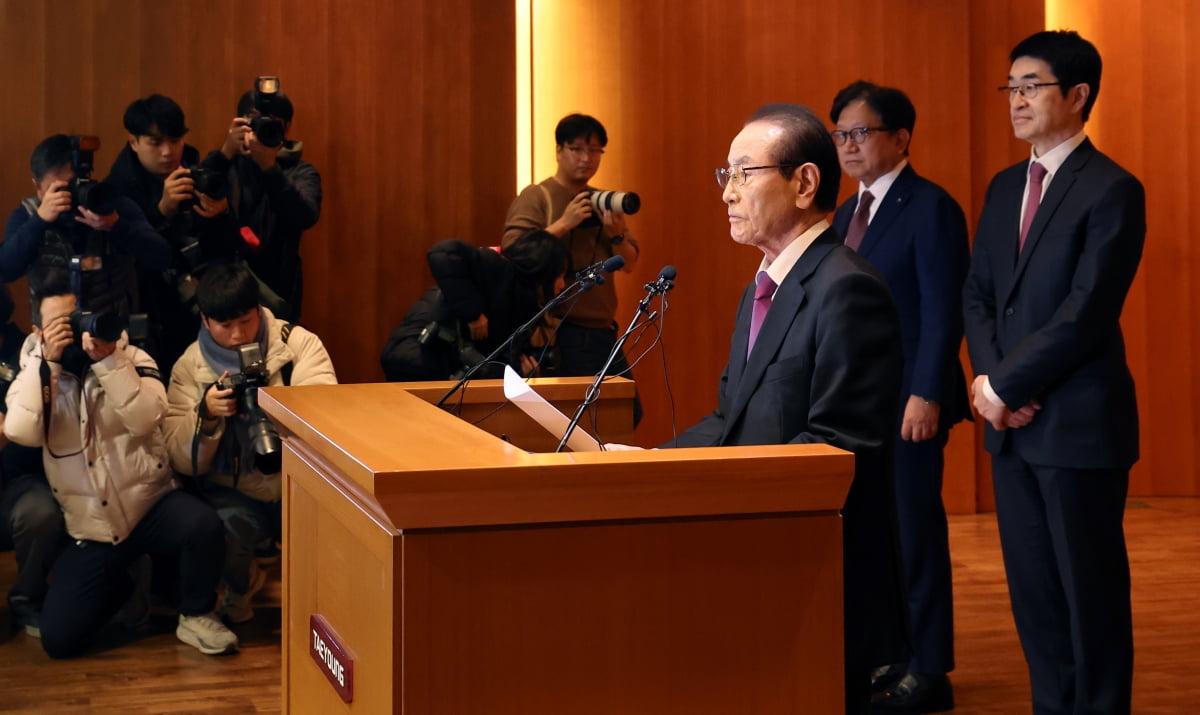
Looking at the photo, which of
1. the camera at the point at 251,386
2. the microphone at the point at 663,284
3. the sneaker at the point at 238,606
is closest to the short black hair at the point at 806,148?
the microphone at the point at 663,284

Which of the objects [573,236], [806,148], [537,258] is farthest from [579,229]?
[806,148]

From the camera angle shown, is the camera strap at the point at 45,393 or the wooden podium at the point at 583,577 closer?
the wooden podium at the point at 583,577

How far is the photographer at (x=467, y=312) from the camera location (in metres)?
3.96

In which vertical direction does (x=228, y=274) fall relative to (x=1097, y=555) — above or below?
above

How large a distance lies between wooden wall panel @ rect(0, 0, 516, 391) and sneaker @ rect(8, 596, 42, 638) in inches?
52.2

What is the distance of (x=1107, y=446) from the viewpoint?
8.66 feet

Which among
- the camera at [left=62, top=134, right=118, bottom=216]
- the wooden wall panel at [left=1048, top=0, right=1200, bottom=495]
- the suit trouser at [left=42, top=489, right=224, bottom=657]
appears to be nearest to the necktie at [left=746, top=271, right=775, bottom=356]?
the suit trouser at [left=42, top=489, right=224, bottom=657]

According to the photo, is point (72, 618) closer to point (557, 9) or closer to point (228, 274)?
point (228, 274)

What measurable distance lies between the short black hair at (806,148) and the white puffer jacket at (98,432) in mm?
2130

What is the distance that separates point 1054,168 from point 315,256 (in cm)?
298

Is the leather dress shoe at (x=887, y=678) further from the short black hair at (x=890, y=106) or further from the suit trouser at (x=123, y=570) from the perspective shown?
the suit trouser at (x=123, y=570)

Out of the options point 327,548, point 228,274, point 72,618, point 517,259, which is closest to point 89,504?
point 72,618

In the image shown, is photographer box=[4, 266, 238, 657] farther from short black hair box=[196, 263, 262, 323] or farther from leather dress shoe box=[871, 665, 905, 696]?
leather dress shoe box=[871, 665, 905, 696]

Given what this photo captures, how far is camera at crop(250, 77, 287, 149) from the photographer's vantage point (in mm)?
4121
